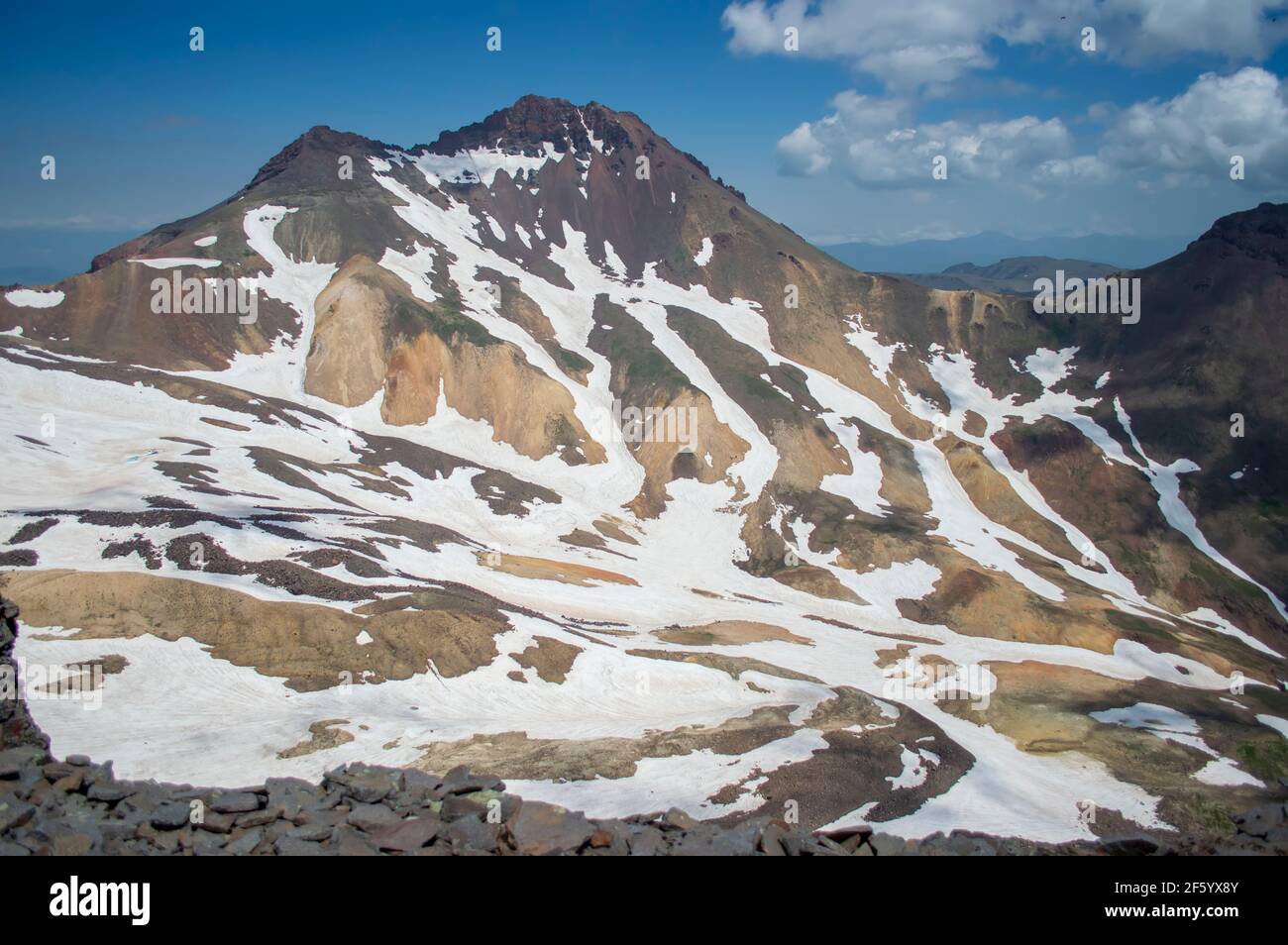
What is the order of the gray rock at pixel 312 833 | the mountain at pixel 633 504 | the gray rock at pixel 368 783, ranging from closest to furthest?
the gray rock at pixel 312 833, the gray rock at pixel 368 783, the mountain at pixel 633 504

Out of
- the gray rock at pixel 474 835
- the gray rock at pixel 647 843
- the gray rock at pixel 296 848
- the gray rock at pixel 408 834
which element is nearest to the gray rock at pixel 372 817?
the gray rock at pixel 408 834

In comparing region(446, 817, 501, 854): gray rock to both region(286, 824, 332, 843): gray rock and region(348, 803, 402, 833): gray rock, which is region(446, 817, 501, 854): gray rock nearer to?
region(348, 803, 402, 833): gray rock

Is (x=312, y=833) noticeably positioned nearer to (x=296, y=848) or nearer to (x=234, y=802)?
(x=296, y=848)

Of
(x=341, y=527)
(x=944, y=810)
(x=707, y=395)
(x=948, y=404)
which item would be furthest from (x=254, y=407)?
(x=948, y=404)

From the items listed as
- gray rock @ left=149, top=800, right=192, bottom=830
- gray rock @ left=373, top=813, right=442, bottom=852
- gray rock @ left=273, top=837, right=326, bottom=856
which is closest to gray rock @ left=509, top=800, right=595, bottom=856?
gray rock @ left=373, top=813, right=442, bottom=852

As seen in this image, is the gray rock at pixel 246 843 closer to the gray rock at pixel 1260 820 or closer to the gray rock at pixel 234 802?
the gray rock at pixel 234 802

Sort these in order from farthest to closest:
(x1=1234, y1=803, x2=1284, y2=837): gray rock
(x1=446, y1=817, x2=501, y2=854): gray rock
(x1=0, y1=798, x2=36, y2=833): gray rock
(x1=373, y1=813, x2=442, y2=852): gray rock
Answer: (x1=1234, y1=803, x2=1284, y2=837): gray rock < (x1=446, y1=817, x2=501, y2=854): gray rock < (x1=373, y1=813, x2=442, y2=852): gray rock < (x1=0, y1=798, x2=36, y2=833): gray rock

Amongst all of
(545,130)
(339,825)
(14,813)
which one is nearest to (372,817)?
(339,825)
